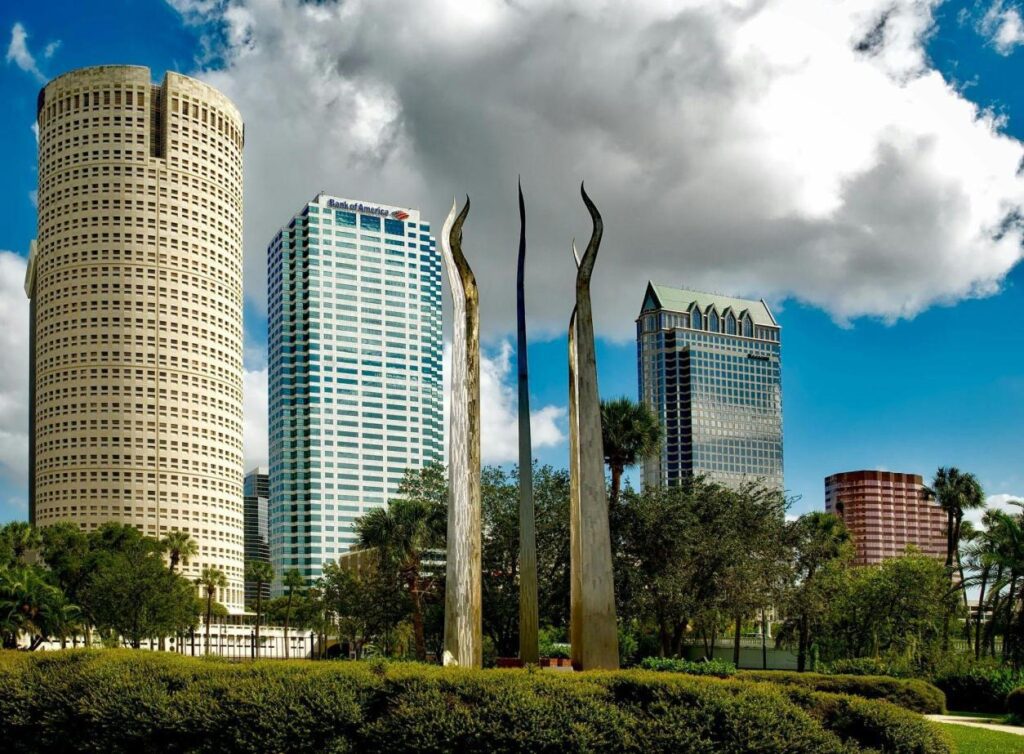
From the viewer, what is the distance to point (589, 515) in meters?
24.1

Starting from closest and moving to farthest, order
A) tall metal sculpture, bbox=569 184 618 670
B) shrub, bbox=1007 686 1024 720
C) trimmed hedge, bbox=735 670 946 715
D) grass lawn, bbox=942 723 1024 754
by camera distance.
→ grass lawn, bbox=942 723 1024 754 → tall metal sculpture, bbox=569 184 618 670 → trimmed hedge, bbox=735 670 946 715 → shrub, bbox=1007 686 1024 720

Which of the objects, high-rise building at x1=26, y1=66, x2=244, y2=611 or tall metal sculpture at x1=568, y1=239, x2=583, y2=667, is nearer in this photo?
tall metal sculpture at x1=568, y1=239, x2=583, y2=667

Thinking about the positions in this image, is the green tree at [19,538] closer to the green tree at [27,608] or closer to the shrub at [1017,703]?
the green tree at [27,608]

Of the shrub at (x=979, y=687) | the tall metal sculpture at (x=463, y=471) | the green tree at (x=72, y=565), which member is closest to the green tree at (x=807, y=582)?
the shrub at (x=979, y=687)

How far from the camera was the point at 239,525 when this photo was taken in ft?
504

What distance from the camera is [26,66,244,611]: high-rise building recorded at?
142250 mm

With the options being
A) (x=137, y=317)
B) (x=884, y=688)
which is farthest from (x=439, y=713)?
(x=137, y=317)

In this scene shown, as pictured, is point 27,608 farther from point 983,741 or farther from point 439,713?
point 983,741

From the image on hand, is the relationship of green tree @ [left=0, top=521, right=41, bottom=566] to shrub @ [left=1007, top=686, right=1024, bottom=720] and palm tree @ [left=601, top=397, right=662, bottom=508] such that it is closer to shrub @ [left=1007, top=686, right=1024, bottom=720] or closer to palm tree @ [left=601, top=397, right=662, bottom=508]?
palm tree @ [left=601, top=397, right=662, bottom=508]

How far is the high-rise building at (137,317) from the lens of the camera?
142 metres

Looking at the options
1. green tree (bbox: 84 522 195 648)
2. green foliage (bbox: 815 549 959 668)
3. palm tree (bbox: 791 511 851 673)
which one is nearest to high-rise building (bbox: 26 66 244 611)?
green tree (bbox: 84 522 195 648)

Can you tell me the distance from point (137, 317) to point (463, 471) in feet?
416

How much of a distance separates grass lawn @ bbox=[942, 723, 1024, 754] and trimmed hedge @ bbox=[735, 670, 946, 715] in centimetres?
322

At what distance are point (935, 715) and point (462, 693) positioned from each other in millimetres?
22886
